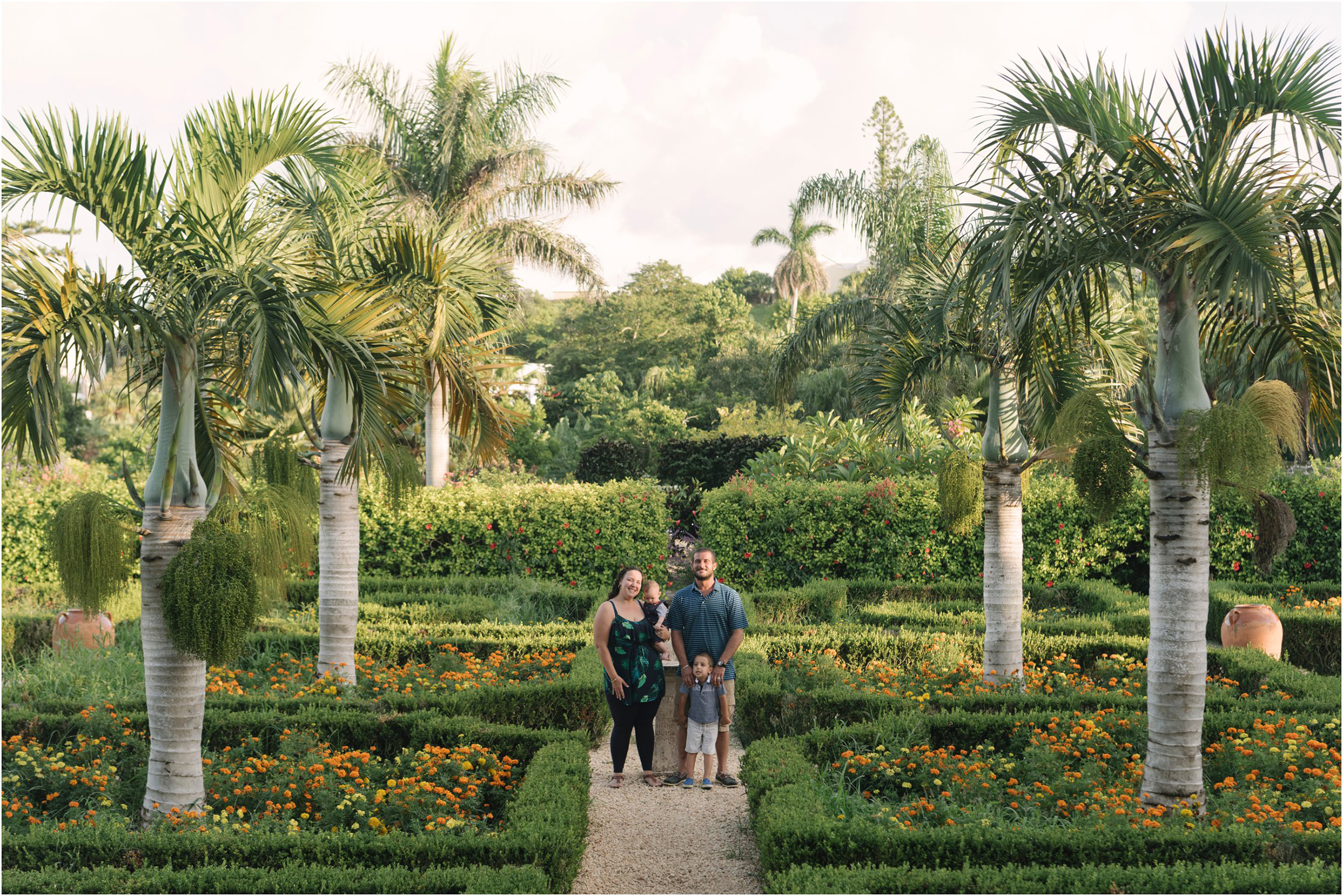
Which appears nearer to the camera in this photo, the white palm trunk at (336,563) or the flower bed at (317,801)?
the flower bed at (317,801)

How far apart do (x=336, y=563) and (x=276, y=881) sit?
3.44m

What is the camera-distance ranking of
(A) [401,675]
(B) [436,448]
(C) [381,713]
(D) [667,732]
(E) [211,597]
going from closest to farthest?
1. (E) [211,597]
2. (C) [381,713]
3. (D) [667,732]
4. (A) [401,675]
5. (B) [436,448]

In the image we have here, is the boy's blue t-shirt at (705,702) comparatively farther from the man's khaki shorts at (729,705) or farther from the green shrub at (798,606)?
the green shrub at (798,606)

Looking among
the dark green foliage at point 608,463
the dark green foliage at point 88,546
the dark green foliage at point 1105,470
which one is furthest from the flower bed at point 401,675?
the dark green foliage at point 608,463

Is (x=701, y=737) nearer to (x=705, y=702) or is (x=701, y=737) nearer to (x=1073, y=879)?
(x=705, y=702)

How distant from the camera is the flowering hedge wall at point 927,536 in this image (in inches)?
456

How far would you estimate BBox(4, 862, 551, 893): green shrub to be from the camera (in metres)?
3.98

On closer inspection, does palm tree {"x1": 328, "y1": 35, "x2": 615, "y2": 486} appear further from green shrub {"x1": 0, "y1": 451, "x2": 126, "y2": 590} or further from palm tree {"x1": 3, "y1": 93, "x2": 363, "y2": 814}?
palm tree {"x1": 3, "y1": 93, "x2": 363, "y2": 814}

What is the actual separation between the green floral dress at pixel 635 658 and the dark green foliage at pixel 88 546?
9.31ft

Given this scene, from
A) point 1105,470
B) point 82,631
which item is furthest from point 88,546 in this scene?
point 1105,470

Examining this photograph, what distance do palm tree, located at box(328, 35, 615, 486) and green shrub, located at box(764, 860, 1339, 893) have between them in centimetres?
1251

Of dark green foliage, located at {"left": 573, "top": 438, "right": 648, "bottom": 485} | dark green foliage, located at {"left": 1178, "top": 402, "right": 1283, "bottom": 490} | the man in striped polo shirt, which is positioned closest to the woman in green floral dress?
the man in striped polo shirt

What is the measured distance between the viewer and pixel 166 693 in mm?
4898

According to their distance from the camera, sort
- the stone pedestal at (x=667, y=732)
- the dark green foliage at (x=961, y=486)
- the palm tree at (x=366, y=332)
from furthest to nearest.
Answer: the dark green foliage at (x=961, y=486) → the stone pedestal at (x=667, y=732) → the palm tree at (x=366, y=332)
